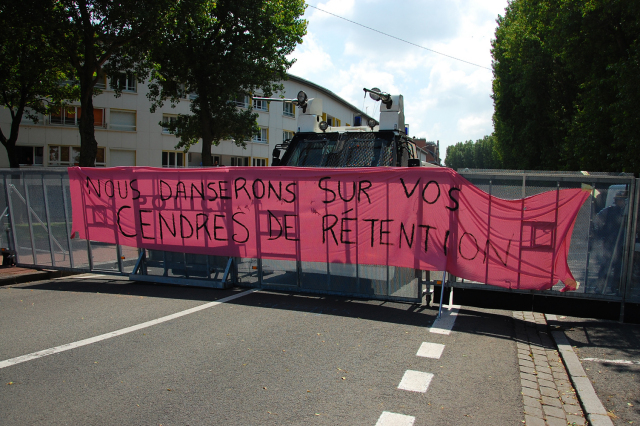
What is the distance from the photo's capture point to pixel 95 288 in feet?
31.0

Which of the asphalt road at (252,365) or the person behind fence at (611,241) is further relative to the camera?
the person behind fence at (611,241)

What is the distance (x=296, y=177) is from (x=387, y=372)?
433cm

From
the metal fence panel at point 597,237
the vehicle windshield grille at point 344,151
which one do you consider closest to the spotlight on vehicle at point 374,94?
the vehicle windshield grille at point 344,151

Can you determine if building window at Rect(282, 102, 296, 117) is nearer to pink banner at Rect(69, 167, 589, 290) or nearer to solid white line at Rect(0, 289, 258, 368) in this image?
pink banner at Rect(69, 167, 589, 290)

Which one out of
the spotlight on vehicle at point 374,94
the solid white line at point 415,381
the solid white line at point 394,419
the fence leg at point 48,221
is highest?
the spotlight on vehicle at point 374,94

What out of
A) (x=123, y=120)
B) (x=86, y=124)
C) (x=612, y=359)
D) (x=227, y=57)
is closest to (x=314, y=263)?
(x=612, y=359)

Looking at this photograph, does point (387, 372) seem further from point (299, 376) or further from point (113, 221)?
point (113, 221)

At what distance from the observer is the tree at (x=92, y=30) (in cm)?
1972

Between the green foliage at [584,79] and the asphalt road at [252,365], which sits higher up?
the green foliage at [584,79]

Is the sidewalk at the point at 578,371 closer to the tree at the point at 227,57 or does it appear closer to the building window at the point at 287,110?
the tree at the point at 227,57

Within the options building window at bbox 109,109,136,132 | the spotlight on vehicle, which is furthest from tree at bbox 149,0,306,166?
the spotlight on vehicle

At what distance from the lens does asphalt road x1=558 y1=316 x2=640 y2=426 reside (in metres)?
4.51

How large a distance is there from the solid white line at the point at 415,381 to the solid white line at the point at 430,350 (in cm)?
58

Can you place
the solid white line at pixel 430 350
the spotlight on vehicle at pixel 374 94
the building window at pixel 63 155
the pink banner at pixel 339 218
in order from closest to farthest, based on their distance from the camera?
the solid white line at pixel 430 350
the pink banner at pixel 339 218
the spotlight on vehicle at pixel 374 94
the building window at pixel 63 155
